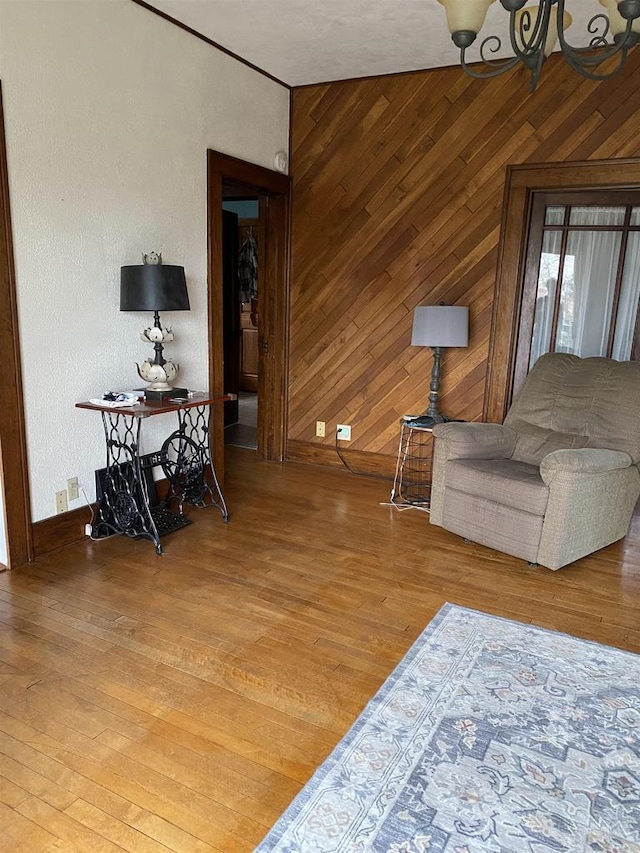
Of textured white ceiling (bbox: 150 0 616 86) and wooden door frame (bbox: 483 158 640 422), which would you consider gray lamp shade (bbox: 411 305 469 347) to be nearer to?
wooden door frame (bbox: 483 158 640 422)

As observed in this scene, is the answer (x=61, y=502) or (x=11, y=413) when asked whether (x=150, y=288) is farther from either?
(x=61, y=502)

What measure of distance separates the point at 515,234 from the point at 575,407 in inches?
48.7

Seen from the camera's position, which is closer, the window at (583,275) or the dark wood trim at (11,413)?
the dark wood trim at (11,413)

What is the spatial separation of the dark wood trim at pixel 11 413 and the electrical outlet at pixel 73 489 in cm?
25

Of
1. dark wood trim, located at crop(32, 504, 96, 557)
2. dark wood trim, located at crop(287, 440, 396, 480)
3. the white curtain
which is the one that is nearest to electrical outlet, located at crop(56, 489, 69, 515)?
dark wood trim, located at crop(32, 504, 96, 557)

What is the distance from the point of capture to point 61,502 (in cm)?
329

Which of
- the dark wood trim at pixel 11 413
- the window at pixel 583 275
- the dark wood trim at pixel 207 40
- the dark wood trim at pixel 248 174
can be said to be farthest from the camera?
the dark wood trim at pixel 248 174

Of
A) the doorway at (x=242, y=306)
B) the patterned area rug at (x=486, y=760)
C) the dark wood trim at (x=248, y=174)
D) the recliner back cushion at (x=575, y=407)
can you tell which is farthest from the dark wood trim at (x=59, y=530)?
the recliner back cushion at (x=575, y=407)

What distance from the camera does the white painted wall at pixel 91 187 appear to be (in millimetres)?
2928

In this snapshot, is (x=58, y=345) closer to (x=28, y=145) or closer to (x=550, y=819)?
(x=28, y=145)

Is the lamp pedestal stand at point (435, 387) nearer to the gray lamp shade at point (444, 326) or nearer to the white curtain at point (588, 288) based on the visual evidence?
the gray lamp shade at point (444, 326)

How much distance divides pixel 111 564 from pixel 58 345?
45.0 inches

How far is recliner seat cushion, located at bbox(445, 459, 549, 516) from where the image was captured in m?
3.17

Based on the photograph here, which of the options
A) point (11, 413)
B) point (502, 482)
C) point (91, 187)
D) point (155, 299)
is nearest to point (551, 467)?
point (502, 482)
